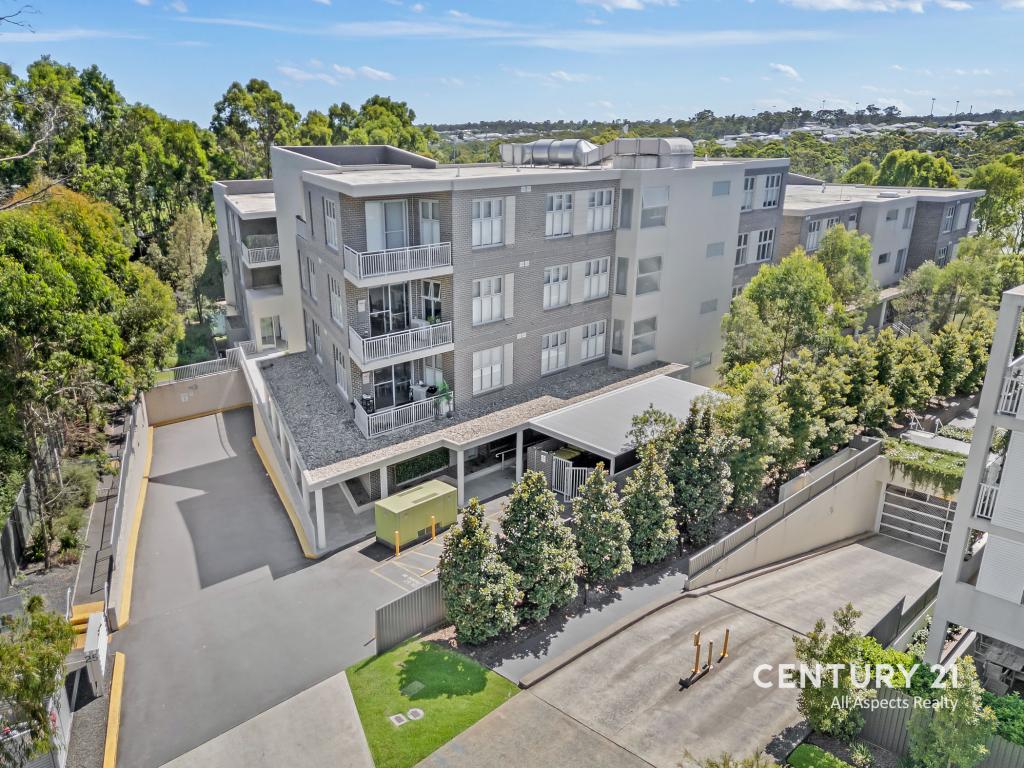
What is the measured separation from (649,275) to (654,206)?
10.4 ft

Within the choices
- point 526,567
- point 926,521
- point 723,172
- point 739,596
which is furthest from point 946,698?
point 723,172

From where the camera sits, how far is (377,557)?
77.5 feet

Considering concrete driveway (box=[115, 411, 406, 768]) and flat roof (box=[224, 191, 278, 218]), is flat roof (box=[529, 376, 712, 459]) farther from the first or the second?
flat roof (box=[224, 191, 278, 218])

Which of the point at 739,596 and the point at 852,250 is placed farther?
the point at 852,250

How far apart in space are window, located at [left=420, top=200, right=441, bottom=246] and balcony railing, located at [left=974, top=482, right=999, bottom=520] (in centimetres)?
1889

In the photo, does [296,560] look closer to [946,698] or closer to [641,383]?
[641,383]

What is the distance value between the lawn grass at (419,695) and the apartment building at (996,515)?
10.8 meters

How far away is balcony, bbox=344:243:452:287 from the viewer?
80.9 ft

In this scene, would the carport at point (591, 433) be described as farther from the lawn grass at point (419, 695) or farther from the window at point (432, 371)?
the lawn grass at point (419, 695)

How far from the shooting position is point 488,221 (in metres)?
27.1

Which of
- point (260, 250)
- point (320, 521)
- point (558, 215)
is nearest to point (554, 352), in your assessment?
point (558, 215)

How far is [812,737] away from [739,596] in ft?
20.0

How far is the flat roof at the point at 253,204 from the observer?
122 feet

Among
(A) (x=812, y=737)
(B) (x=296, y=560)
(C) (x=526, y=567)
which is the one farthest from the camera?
(B) (x=296, y=560)
